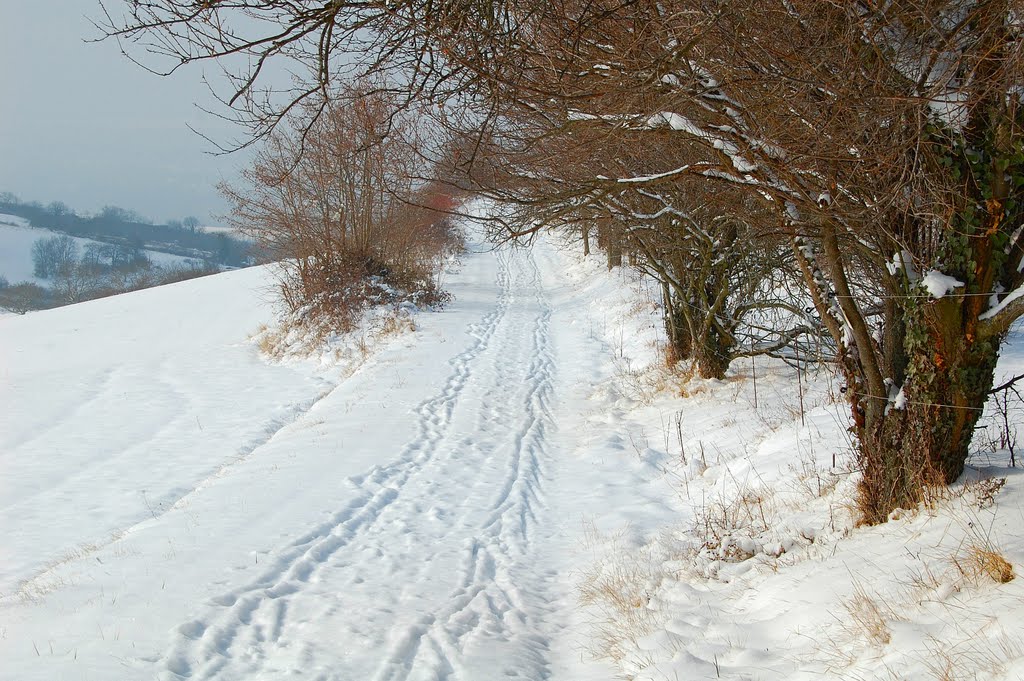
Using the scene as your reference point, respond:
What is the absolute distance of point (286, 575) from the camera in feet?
16.4

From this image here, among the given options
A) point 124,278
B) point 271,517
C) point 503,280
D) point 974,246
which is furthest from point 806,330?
point 124,278

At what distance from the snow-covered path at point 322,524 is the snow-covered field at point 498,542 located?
0.03m

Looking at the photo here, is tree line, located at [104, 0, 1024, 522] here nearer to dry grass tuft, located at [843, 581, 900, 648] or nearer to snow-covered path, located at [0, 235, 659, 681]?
dry grass tuft, located at [843, 581, 900, 648]

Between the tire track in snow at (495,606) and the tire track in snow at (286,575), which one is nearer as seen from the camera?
the tire track in snow at (286,575)

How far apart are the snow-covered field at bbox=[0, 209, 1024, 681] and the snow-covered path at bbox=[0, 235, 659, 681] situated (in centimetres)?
3

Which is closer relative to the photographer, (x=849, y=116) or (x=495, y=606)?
(x=849, y=116)

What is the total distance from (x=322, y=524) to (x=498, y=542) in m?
1.59

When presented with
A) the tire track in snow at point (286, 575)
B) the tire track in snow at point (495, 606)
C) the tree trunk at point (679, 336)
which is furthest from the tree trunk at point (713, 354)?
the tire track in snow at point (286, 575)

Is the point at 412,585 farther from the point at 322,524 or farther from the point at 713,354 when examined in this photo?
the point at 713,354

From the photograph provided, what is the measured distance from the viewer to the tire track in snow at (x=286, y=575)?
12.6ft

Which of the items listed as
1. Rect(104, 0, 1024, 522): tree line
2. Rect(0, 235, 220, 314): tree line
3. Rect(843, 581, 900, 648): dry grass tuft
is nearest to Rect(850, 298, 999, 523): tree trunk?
Rect(104, 0, 1024, 522): tree line

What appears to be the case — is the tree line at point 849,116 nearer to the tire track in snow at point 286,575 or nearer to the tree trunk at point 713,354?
the tire track in snow at point 286,575

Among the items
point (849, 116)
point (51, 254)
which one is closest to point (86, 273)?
point (51, 254)

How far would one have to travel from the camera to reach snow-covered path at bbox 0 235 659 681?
4.02 metres
